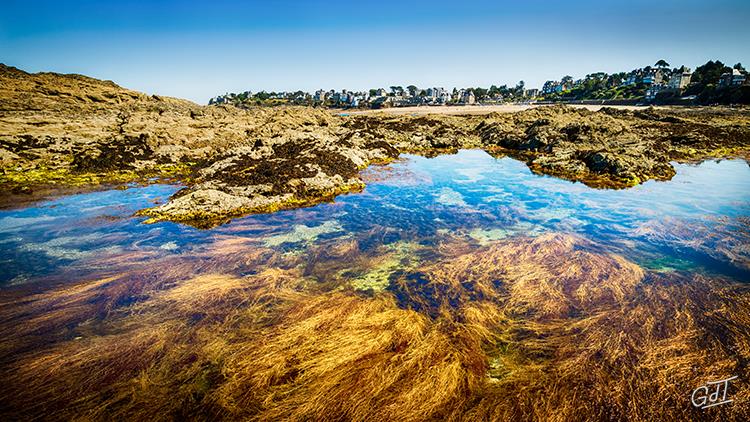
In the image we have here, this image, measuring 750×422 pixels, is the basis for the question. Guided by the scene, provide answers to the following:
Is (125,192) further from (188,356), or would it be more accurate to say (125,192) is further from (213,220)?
(188,356)

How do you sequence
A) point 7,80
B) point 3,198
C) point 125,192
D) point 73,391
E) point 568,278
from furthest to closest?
1. point 7,80
2. point 125,192
3. point 3,198
4. point 568,278
5. point 73,391

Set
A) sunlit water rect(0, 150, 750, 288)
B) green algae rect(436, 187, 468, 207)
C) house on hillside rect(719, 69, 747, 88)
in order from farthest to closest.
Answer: house on hillside rect(719, 69, 747, 88) < green algae rect(436, 187, 468, 207) < sunlit water rect(0, 150, 750, 288)

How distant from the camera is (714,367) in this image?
3.79 m

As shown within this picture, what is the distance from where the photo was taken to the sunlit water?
6.80 metres

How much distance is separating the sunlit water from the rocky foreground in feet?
3.59

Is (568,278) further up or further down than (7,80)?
further down

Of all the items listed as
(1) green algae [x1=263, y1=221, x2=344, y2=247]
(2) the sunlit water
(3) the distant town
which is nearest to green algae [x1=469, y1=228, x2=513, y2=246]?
(2) the sunlit water

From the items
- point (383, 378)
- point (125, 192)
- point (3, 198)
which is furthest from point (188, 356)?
point (3, 198)

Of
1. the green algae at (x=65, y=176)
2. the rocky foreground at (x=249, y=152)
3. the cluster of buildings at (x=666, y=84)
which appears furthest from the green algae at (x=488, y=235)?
the cluster of buildings at (x=666, y=84)

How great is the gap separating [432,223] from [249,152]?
9.87m

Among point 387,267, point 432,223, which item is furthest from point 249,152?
point 387,267

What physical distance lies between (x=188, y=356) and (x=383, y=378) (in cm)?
267

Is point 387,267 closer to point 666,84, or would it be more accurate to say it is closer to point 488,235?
point 488,235

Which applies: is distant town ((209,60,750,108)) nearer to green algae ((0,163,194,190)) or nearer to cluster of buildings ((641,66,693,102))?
cluster of buildings ((641,66,693,102))
